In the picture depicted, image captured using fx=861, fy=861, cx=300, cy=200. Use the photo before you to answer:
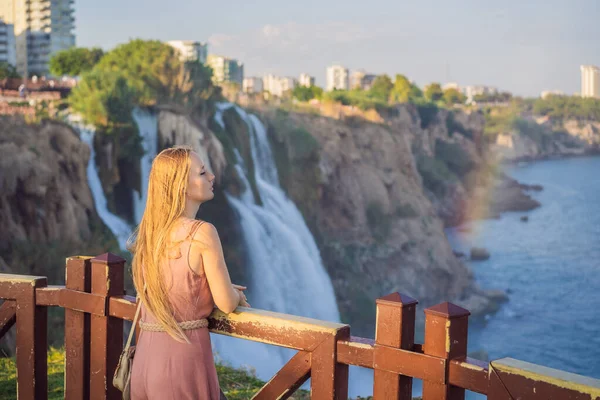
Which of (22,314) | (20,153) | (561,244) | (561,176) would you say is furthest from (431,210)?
(561,176)

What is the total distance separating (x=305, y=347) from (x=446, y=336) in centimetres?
53

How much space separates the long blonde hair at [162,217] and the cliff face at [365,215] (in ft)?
86.2

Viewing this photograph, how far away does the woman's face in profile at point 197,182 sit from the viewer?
2924 mm

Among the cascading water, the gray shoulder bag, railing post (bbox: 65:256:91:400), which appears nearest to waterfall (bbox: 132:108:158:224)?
the cascading water

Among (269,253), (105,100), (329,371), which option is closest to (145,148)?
(105,100)

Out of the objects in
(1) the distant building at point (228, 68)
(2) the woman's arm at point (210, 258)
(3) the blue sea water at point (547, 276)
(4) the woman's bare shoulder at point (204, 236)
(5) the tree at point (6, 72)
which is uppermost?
(1) the distant building at point (228, 68)

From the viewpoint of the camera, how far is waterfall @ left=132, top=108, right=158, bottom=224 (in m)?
20.9

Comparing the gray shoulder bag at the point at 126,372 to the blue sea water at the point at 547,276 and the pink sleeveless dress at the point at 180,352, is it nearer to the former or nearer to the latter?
the pink sleeveless dress at the point at 180,352

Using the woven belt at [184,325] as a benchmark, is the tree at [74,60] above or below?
above

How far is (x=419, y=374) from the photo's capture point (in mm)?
2699

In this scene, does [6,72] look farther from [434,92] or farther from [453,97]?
[453,97]

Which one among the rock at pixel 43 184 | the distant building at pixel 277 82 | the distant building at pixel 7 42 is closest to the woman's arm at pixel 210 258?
the rock at pixel 43 184

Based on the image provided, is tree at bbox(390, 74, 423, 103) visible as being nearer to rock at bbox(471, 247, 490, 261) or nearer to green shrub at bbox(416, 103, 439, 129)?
green shrub at bbox(416, 103, 439, 129)

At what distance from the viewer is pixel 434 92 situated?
83.3 m
